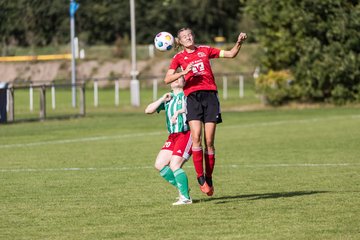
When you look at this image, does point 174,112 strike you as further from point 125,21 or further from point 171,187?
point 125,21

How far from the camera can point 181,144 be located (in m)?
13.2

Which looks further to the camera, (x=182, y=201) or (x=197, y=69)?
(x=197, y=69)

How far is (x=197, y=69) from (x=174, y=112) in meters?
0.61

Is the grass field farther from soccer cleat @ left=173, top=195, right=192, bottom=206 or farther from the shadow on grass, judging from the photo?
soccer cleat @ left=173, top=195, right=192, bottom=206

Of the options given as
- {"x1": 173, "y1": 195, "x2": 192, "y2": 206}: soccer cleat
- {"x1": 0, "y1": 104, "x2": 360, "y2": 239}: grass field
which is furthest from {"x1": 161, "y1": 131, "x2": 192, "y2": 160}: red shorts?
{"x1": 0, "y1": 104, "x2": 360, "y2": 239}: grass field

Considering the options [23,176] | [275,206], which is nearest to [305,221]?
[275,206]

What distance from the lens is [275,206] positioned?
12.7 m

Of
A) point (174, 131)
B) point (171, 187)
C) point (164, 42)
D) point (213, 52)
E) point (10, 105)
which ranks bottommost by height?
point (10, 105)

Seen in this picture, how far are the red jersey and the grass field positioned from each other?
1.46 meters

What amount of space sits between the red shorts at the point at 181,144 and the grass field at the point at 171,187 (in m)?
0.67

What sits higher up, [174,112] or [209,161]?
[174,112]

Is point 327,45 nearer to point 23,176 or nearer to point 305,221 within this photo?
point 23,176

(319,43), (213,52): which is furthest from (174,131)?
(319,43)

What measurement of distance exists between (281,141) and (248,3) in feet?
66.8
